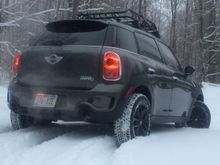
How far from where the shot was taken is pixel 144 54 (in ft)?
19.5

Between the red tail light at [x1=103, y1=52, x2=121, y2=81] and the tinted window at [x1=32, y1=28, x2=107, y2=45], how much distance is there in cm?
31

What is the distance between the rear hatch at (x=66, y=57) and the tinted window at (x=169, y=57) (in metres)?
1.64

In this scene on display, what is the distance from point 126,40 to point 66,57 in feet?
2.75

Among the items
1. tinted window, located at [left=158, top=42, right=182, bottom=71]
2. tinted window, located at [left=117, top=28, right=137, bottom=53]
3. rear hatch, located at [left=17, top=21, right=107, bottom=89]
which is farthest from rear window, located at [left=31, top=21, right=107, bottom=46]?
tinted window, located at [left=158, top=42, right=182, bottom=71]

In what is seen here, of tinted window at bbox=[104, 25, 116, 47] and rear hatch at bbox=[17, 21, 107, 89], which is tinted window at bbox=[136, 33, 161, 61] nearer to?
tinted window at bbox=[104, 25, 116, 47]

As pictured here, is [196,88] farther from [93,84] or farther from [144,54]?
[93,84]

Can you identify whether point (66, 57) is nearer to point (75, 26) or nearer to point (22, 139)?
point (75, 26)

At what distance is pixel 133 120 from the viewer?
5230mm

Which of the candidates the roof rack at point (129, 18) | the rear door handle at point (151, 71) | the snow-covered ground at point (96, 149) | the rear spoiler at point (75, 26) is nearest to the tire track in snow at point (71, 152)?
the snow-covered ground at point (96, 149)

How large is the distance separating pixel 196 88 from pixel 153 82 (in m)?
2.07

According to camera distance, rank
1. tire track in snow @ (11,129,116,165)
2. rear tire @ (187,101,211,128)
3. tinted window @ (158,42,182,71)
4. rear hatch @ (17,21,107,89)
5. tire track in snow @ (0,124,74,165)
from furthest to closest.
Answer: rear tire @ (187,101,211,128) < tinted window @ (158,42,182,71) < rear hatch @ (17,21,107,89) < tire track in snow @ (0,124,74,165) < tire track in snow @ (11,129,116,165)

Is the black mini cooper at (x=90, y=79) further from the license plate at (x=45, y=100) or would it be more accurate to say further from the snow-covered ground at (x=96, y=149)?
the snow-covered ground at (x=96, y=149)

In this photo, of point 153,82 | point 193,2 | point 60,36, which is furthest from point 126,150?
point 193,2

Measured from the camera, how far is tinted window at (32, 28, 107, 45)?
5.38m
